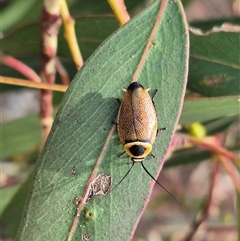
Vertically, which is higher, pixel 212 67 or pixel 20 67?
pixel 20 67

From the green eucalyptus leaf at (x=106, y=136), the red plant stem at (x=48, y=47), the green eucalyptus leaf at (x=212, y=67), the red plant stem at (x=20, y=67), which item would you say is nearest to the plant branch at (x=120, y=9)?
the green eucalyptus leaf at (x=106, y=136)

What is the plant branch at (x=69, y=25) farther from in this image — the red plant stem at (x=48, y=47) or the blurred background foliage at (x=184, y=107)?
the blurred background foliage at (x=184, y=107)

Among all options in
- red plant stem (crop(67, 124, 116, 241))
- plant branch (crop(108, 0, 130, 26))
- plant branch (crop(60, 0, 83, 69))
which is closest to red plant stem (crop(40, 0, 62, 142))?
plant branch (crop(60, 0, 83, 69))

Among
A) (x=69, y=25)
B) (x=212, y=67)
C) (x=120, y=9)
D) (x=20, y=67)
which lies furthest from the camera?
(x=20, y=67)

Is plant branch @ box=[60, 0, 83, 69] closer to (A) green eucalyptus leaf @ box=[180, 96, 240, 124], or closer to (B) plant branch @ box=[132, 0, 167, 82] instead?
(B) plant branch @ box=[132, 0, 167, 82]

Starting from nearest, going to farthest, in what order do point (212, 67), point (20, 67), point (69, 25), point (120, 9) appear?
point (120, 9)
point (69, 25)
point (212, 67)
point (20, 67)

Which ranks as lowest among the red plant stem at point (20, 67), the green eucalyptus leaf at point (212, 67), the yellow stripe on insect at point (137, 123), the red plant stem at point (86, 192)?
the red plant stem at point (86, 192)

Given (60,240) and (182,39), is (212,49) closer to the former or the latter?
(182,39)

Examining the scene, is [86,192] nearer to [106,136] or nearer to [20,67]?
[106,136]

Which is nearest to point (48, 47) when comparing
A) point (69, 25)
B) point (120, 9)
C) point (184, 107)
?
point (69, 25)
